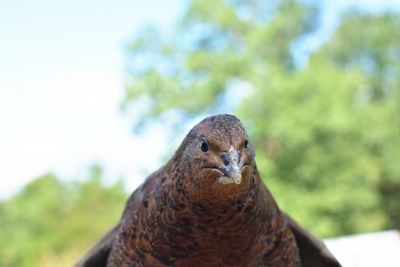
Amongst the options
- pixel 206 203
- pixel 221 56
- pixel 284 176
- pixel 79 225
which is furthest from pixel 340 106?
pixel 206 203

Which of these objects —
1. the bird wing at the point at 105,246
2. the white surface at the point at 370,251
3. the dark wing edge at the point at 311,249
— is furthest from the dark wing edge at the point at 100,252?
the white surface at the point at 370,251

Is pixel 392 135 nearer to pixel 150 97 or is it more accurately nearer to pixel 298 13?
pixel 298 13

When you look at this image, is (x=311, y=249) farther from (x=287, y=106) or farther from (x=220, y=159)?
(x=287, y=106)

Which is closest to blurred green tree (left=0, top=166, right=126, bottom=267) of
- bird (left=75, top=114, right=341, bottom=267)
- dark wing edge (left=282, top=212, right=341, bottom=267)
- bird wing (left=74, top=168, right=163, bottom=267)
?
bird wing (left=74, top=168, right=163, bottom=267)

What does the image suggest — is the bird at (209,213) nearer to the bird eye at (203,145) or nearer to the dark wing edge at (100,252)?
the bird eye at (203,145)

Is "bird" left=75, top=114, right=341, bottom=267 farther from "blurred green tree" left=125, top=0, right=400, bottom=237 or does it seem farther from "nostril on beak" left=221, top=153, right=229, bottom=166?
"blurred green tree" left=125, top=0, right=400, bottom=237

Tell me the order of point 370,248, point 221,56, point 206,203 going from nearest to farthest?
1. point 206,203
2. point 370,248
3. point 221,56
